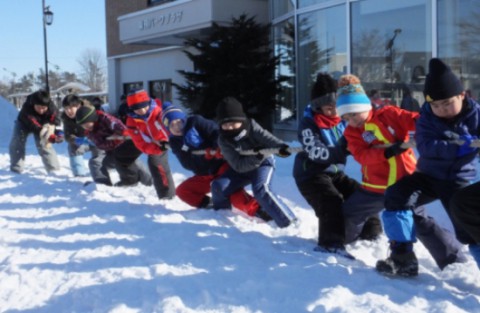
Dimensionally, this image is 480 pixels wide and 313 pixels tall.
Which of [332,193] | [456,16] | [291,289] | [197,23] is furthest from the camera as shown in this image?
[197,23]

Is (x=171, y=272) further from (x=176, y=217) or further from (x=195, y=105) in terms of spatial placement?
(x=195, y=105)

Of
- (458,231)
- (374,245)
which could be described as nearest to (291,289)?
(458,231)

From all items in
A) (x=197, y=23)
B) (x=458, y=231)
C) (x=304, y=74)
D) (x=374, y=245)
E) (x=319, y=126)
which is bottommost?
(x=374, y=245)

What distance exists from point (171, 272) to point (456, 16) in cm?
845

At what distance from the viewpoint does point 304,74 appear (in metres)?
14.4

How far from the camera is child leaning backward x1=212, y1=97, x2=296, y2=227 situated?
16.9 feet

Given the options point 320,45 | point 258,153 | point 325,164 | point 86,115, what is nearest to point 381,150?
point 325,164

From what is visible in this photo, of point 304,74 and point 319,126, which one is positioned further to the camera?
point 304,74

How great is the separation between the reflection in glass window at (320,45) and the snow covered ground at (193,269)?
728 centimetres

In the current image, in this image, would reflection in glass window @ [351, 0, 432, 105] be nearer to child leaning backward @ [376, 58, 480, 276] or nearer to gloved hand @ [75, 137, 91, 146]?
gloved hand @ [75, 137, 91, 146]

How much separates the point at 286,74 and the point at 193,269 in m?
11.8

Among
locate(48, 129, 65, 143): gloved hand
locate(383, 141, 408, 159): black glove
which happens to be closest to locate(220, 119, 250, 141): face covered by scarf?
locate(383, 141, 408, 159): black glove

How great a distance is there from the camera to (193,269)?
385 cm

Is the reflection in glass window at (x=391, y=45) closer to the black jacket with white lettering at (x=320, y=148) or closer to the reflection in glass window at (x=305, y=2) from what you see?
the reflection in glass window at (x=305, y=2)
